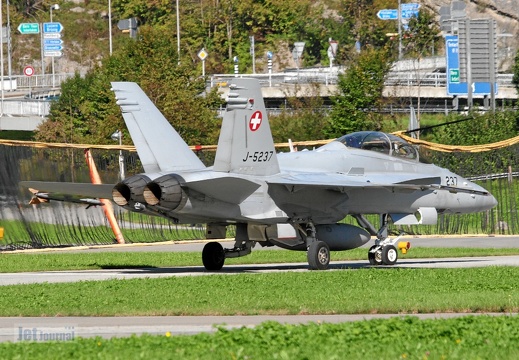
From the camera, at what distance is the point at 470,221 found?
41031mm

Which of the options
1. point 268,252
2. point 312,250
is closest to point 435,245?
point 268,252

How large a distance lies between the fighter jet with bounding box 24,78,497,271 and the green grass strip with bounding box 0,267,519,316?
202cm

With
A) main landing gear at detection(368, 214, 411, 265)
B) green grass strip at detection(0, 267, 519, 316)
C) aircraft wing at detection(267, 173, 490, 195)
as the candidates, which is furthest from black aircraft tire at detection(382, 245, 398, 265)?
green grass strip at detection(0, 267, 519, 316)

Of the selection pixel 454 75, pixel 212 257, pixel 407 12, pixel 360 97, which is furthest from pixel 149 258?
pixel 407 12

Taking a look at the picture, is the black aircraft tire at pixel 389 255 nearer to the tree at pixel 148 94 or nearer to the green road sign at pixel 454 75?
the tree at pixel 148 94

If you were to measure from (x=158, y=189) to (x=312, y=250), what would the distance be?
3847 millimetres

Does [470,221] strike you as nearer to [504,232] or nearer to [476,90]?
[504,232]

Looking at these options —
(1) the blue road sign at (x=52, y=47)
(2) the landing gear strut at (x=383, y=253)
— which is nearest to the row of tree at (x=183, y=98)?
(1) the blue road sign at (x=52, y=47)

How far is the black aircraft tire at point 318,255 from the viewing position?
23.6 m

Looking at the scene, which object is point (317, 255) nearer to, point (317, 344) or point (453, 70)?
point (317, 344)

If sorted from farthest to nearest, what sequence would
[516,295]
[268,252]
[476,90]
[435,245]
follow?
1. [476,90]
2. [435,245]
3. [268,252]
4. [516,295]

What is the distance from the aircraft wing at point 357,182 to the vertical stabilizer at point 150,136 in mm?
1845

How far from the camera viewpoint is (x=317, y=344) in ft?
40.4

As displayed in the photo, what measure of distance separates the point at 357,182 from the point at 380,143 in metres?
1.78
